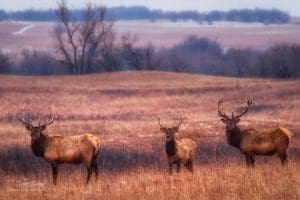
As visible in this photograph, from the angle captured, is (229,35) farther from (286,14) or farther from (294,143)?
(294,143)

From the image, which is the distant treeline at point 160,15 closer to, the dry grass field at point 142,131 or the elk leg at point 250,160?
the dry grass field at point 142,131

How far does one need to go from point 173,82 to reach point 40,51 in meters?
43.3

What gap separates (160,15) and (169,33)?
19.8 meters

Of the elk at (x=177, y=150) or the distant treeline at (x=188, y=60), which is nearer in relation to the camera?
the elk at (x=177, y=150)

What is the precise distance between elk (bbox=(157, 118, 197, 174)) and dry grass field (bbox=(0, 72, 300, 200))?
0.54 meters

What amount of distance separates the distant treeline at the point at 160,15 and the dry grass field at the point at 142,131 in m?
29.3

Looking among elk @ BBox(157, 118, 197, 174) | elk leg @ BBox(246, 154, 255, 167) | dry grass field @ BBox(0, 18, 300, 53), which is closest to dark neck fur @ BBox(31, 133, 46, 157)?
elk @ BBox(157, 118, 197, 174)

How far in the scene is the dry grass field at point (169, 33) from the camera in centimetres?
7275

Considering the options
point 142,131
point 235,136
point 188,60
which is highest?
point 235,136

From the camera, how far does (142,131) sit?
99.8 feet

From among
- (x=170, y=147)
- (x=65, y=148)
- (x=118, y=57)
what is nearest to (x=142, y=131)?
(x=170, y=147)

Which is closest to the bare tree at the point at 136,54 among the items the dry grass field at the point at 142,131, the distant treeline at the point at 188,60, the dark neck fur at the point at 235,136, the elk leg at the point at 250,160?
the distant treeline at the point at 188,60

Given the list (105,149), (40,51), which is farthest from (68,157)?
(40,51)

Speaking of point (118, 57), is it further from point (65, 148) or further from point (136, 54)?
point (65, 148)
